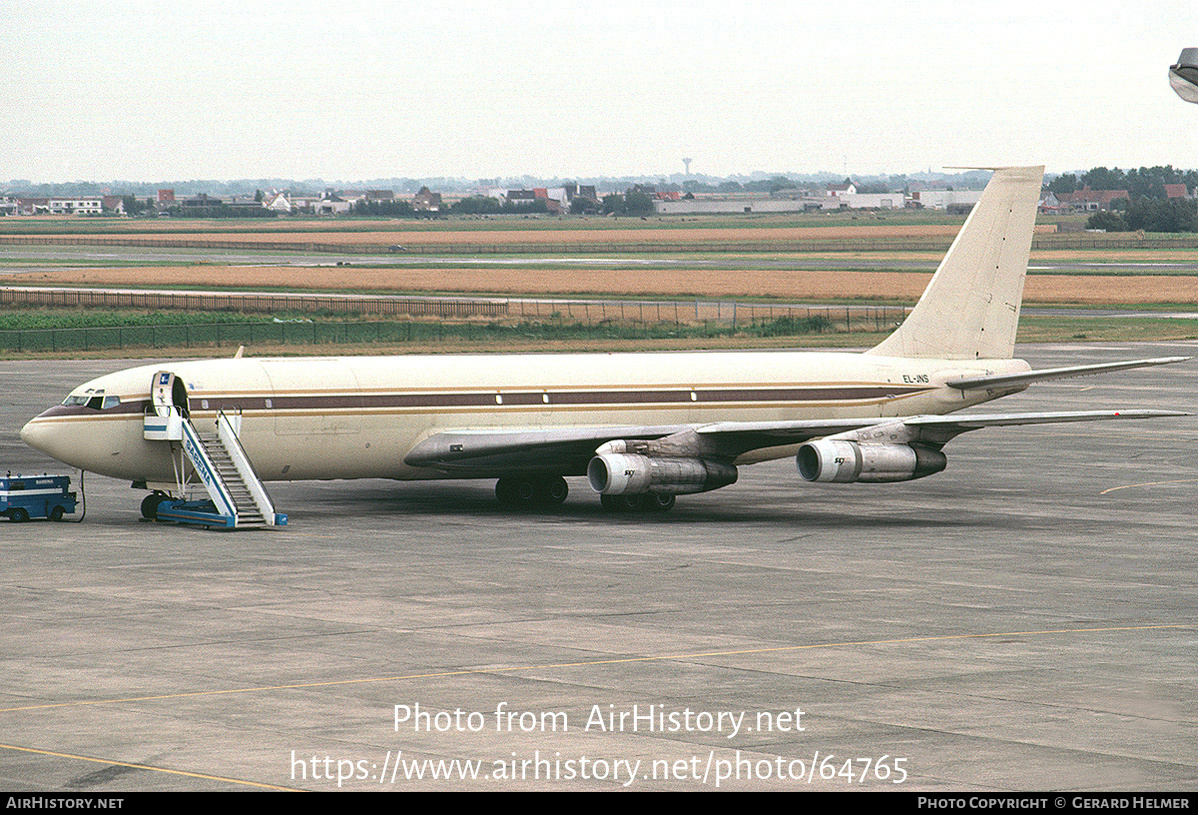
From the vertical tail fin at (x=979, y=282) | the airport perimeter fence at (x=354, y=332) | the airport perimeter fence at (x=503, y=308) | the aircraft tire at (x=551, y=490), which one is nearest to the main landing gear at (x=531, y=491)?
the aircraft tire at (x=551, y=490)

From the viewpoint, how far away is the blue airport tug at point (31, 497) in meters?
43.2

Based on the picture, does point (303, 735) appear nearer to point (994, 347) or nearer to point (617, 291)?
point (994, 347)

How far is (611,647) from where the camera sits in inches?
1084

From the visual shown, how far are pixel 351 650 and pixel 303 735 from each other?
581 centimetres

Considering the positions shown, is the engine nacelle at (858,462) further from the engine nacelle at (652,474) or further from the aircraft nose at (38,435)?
the aircraft nose at (38,435)

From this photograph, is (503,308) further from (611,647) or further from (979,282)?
(611,647)

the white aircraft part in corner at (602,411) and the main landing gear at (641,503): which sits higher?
the white aircraft part in corner at (602,411)

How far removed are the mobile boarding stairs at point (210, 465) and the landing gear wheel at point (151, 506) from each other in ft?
0.80

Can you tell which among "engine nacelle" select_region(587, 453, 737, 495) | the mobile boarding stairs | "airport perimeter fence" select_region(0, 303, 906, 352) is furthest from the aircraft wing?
"airport perimeter fence" select_region(0, 303, 906, 352)

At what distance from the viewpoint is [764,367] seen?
4903cm

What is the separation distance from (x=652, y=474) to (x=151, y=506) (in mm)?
13410

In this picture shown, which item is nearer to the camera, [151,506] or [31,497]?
[31,497]

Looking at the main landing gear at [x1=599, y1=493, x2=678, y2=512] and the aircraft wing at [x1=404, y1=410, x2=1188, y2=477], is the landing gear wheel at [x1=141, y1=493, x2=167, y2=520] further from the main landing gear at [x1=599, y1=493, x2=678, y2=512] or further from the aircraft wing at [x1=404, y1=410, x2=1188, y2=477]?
the main landing gear at [x1=599, y1=493, x2=678, y2=512]

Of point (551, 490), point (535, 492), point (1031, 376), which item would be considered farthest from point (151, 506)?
point (1031, 376)
